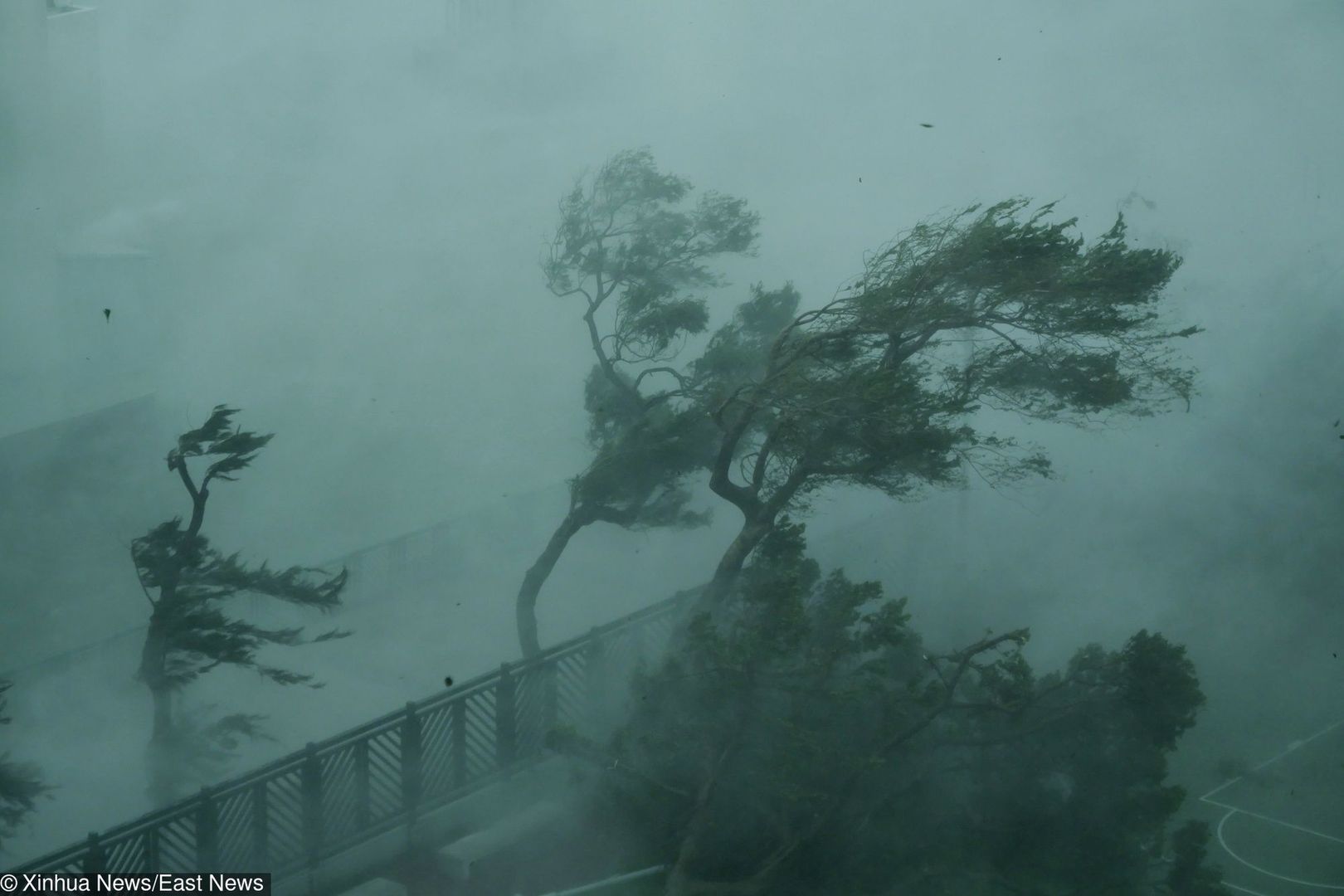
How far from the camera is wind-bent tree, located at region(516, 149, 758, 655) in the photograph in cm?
786

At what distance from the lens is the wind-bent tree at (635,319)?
7.86 metres

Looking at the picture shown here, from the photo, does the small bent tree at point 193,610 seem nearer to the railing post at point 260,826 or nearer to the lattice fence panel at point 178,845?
the railing post at point 260,826

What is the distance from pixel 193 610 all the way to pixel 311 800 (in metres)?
1.39

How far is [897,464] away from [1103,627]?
414cm

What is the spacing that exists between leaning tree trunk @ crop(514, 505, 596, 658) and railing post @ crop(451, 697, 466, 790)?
4.98 ft

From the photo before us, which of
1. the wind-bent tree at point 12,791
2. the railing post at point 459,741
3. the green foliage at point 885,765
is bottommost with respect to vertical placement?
the green foliage at point 885,765

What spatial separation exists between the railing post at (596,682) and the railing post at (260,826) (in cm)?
214

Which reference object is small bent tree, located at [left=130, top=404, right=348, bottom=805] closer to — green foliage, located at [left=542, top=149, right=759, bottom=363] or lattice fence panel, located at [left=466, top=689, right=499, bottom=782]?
lattice fence panel, located at [left=466, top=689, right=499, bottom=782]

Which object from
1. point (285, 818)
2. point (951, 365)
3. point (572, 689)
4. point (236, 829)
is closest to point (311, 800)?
point (285, 818)

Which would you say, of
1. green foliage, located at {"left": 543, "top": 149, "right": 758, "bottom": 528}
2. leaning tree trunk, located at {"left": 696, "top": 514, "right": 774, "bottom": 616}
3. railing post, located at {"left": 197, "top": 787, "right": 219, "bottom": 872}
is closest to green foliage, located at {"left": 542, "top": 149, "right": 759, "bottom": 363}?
green foliage, located at {"left": 543, "top": 149, "right": 758, "bottom": 528}

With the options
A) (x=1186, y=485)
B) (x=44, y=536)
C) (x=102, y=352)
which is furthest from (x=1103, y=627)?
(x=102, y=352)

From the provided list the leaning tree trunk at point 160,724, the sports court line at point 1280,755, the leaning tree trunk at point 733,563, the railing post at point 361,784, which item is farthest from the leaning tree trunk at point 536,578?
the sports court line at point 1280,755

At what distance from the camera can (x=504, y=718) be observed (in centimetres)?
668

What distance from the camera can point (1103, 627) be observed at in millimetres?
9219
